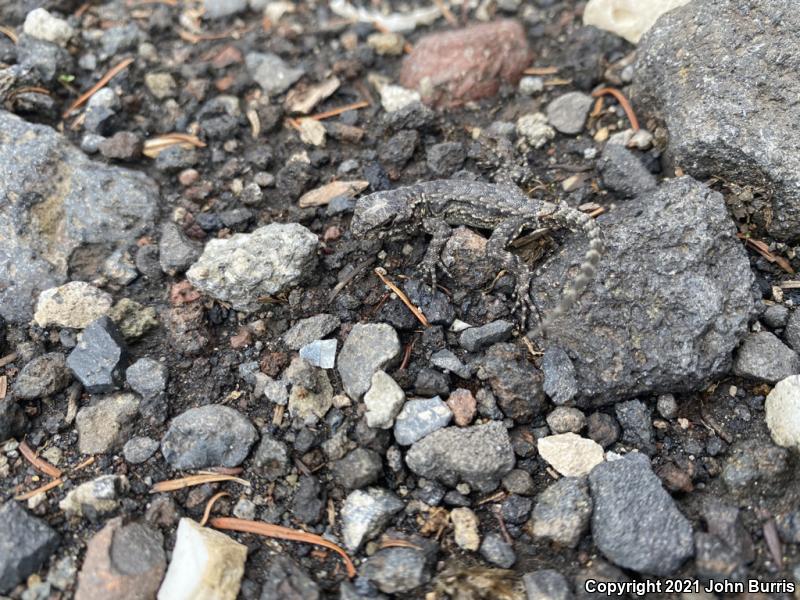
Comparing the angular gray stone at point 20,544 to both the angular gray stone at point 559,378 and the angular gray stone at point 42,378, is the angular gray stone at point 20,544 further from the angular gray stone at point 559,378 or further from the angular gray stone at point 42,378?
the angular gray stone at point 559,378

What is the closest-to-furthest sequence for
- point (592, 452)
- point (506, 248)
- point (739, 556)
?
point (739, 556), point (592, 452), point (506, 248)

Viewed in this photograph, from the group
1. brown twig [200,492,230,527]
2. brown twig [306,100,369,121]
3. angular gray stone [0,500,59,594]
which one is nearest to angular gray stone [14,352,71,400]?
angular gray stone [0,500,59,594]

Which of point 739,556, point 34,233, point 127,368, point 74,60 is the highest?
point 74,60

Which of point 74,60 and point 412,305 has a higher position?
point 74,60

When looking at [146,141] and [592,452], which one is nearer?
[592,452]

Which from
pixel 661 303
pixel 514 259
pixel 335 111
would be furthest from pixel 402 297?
pixel 335 111

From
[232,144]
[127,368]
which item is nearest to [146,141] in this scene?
[232,144]

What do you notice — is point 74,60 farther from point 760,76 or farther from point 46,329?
point 760,76
